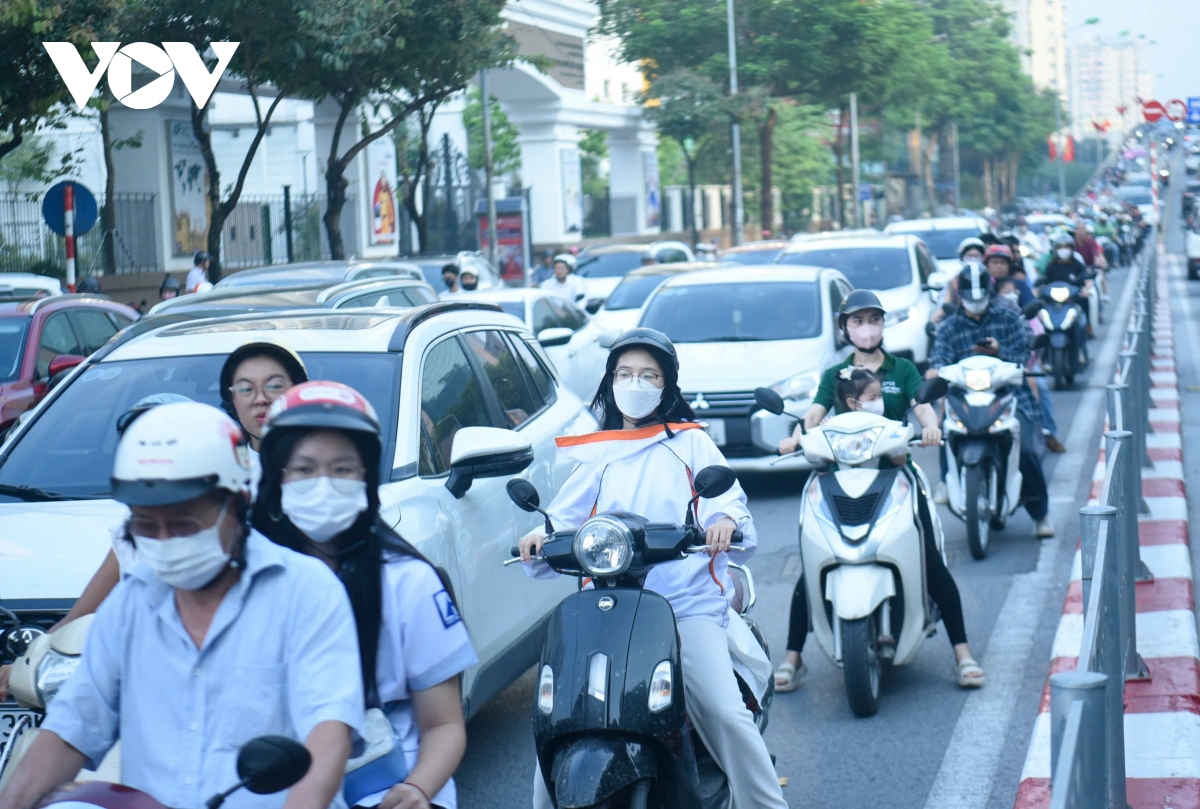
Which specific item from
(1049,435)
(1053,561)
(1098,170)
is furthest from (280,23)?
(1098,170)

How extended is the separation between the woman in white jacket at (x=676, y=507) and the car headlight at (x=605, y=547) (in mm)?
256

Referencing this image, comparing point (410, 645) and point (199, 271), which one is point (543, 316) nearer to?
point (199, 271)

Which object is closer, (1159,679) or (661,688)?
(661,688)

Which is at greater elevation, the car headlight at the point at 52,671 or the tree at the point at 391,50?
the tree at the point at 391,50

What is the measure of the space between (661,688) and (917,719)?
8.07 ft

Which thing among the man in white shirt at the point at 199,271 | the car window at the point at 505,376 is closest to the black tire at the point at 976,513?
the car window at the point at 505,376

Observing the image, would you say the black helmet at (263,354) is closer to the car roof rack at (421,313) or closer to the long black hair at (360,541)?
the long black hair at (360,541)

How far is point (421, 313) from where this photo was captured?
5973mm

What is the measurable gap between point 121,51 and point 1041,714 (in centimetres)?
1658

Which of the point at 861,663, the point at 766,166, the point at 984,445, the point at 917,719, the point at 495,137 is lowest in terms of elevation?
the point at 917,719

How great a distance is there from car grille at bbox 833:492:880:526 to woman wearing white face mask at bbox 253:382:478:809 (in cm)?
334

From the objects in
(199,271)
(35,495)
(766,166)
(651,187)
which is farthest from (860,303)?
(651,187)

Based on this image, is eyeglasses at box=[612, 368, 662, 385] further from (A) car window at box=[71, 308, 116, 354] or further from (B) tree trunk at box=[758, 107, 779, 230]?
(B) tree trunk at box=[758, 107, 779, 230]

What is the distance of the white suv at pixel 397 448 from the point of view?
186 inches
